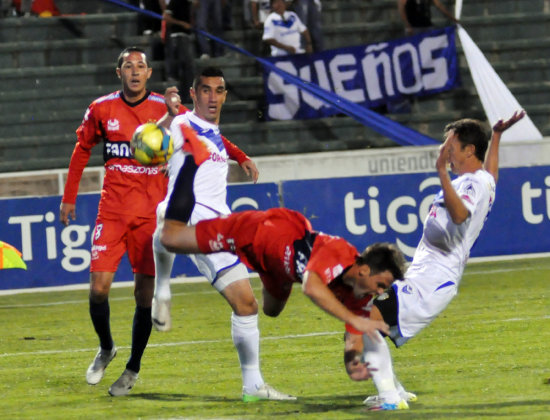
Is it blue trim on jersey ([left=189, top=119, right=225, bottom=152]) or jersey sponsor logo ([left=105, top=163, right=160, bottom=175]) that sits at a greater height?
blue trim on jersey ([left=189, top=119, right=225, bottom=152])

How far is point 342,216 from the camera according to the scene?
552 inches

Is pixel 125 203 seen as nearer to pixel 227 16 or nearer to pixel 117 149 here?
pixel 117 149

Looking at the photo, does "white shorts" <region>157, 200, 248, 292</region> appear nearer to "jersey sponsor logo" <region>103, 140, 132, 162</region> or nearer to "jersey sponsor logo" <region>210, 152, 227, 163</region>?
"jersey sponsor logo" <region>210, 152, 227, 163</region>

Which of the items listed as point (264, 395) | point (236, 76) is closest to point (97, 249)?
point (264, 395)

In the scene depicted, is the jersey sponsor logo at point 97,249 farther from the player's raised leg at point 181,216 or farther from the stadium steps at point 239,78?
the stadium steps at point 239,78

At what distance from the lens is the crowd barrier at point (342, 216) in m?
13.4

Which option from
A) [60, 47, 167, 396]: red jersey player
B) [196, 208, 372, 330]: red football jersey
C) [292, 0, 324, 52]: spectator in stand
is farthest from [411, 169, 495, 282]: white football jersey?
[292, 0, 324, 52]: spectator in stand

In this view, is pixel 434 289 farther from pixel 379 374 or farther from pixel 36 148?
pixel 36 148

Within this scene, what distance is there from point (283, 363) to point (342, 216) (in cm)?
576

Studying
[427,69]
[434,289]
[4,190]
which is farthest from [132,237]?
[427,69]

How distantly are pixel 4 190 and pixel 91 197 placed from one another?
5.20 feet

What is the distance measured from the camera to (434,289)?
269 inches

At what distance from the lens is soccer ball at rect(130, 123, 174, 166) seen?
6.80 meters

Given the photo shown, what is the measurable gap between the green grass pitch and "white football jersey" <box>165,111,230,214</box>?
3.88 feet
